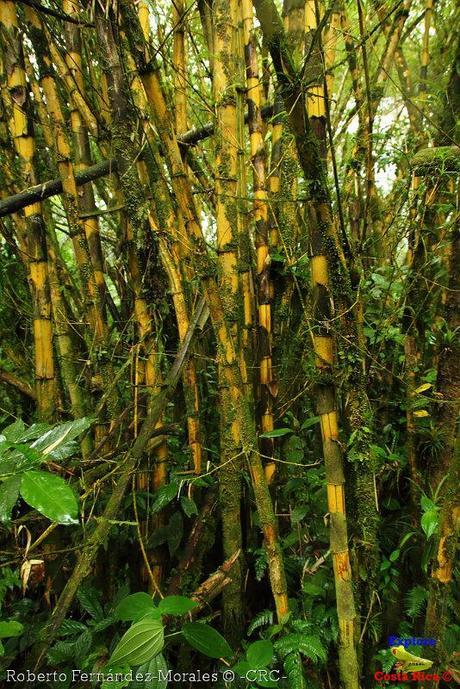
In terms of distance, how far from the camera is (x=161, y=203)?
940 mm

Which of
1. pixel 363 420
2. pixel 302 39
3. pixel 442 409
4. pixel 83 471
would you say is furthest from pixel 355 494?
pixel 302 39

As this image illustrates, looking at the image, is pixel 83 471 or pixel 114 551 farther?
pixel 114 551

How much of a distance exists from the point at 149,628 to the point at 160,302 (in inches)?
27.0

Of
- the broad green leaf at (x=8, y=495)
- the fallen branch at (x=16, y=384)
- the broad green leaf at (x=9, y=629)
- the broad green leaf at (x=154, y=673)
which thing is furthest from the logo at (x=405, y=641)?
the fallen branch at (x=16, y=384)

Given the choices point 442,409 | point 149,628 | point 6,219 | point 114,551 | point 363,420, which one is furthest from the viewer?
point 6,219

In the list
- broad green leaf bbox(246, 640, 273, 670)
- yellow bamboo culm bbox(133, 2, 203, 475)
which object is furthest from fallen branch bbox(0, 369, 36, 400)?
broad green leaf bbox(246, 640, 273, 670)

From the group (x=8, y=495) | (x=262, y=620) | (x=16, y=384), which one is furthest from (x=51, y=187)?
(x=262, y=620)

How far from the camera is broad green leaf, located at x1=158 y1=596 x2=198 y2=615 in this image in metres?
0.73

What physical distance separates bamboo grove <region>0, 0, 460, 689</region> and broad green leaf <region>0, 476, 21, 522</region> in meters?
0.01

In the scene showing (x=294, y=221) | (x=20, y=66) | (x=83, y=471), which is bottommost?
(x=83, y=471)

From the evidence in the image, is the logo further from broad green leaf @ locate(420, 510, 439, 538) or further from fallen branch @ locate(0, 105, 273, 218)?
fallen branch @ locate(0, 105, 273, 218)

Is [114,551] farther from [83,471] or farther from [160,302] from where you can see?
[160,302]

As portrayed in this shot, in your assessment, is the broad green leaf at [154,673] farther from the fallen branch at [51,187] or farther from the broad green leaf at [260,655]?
the fallen branch at [51,187]

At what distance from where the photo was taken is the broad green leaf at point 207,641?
0.75 meters
